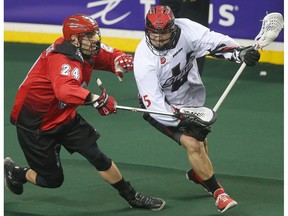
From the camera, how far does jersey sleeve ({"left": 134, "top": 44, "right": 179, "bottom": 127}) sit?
20.1ft

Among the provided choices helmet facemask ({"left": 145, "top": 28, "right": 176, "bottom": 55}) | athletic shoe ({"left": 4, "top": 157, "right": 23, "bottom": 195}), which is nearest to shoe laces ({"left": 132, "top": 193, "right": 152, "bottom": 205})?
athletic shoe ({"left": 4, "top": 157, "right": 23, "bottom": 195})

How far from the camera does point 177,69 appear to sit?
6359 mm

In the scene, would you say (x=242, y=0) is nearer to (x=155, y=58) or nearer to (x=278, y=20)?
(x=278, y=20)

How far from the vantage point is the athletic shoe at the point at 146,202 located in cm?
632

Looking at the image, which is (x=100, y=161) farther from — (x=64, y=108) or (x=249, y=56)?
(x=249, y=56)

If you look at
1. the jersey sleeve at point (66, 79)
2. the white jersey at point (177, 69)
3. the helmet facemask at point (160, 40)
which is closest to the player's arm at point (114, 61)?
the white jersey at point (177, 69)

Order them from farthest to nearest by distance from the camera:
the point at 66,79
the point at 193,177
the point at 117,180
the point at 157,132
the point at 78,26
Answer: the point at 157,132, the point at 193,177, the point at 117,180, the point at 78,26, the point at 66,79

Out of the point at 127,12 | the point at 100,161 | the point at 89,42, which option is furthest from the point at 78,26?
the point at 127,12

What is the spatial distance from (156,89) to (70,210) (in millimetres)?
1021

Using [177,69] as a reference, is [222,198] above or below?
below

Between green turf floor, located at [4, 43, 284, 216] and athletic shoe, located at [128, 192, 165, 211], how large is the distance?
4 cm

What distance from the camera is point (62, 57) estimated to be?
5.94 meters

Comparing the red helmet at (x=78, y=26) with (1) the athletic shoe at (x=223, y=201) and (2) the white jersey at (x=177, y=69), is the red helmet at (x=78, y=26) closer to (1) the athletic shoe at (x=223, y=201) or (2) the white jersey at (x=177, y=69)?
(2) the white jersey at (x=177, y=69)

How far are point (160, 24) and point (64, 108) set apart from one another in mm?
839
